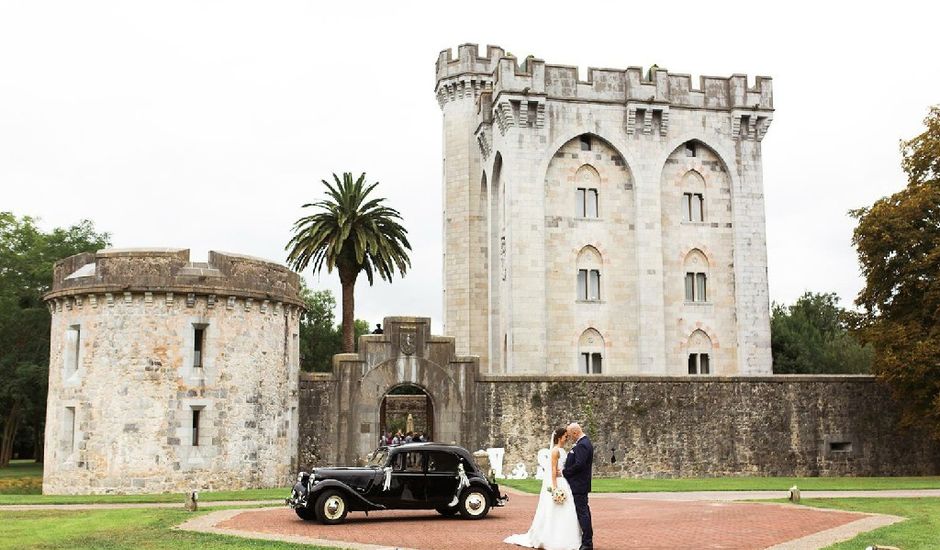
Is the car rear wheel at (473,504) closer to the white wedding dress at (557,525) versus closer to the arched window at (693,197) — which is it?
the white wedding dress at (557,525)

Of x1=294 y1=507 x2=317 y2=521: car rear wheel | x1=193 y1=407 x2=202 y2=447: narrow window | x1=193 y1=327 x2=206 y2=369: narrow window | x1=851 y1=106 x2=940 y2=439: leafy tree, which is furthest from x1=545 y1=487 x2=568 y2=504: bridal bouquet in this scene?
x1=851 y1=106 x2=940 y2=439: leafy tree

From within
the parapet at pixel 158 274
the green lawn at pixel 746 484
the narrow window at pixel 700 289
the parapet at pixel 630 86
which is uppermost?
the parapet at pixel 630 86

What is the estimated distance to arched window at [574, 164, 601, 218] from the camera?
1923 inches

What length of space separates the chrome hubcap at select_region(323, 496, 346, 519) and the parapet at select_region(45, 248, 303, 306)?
13.1 meters

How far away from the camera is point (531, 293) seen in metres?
46.7

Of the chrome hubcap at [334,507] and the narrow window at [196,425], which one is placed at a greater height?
the narrow window at [196,425]

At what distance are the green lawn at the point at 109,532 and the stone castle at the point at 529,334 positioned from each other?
881 cm

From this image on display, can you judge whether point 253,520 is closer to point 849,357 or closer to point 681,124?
point 681,124

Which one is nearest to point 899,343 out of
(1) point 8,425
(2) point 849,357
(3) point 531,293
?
(3) point 531,293

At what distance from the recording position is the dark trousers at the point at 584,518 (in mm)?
14320

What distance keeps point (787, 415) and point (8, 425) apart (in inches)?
1762

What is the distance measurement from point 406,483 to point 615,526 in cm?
432

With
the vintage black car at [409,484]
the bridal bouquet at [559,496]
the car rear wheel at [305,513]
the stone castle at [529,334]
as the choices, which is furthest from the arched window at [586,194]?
the bridal bouquet at [559,496]

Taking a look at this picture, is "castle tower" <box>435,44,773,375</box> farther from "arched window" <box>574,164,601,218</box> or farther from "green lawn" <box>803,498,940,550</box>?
"green lawn" <box>803,498,940,550</box>
